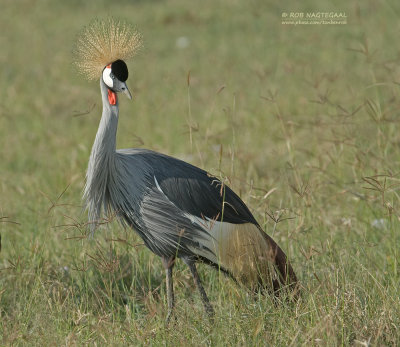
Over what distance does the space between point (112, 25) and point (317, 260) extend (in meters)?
1.29

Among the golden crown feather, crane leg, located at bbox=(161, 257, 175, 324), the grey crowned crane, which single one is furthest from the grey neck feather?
crane leg, located at bbox=(161, 257, 175, 324)

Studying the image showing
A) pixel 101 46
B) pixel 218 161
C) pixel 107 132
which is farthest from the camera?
pixel 218 161

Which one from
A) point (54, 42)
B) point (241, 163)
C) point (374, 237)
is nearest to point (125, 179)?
point (374, 237)

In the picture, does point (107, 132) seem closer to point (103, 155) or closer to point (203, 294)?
point (103, 155)

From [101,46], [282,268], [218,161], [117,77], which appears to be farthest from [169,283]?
[101,46]

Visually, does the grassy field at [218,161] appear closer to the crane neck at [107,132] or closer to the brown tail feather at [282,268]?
the brown tail feather at [282,268]

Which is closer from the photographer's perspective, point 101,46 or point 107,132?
point 107,132

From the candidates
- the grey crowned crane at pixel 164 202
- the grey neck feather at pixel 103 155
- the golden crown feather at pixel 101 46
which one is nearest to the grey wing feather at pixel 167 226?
the grey crowned crane at pixel 164 202

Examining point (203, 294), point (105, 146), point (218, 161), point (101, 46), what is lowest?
point (203, 294)

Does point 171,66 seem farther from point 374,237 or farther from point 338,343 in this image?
point 338,343

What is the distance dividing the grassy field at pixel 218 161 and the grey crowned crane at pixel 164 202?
0.11 m

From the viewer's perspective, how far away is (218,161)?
283 cm

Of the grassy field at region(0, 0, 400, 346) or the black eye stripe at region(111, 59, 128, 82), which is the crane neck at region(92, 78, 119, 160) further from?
the grassy field at region(0, 0, 400, 346)

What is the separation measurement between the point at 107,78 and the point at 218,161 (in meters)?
0.57
